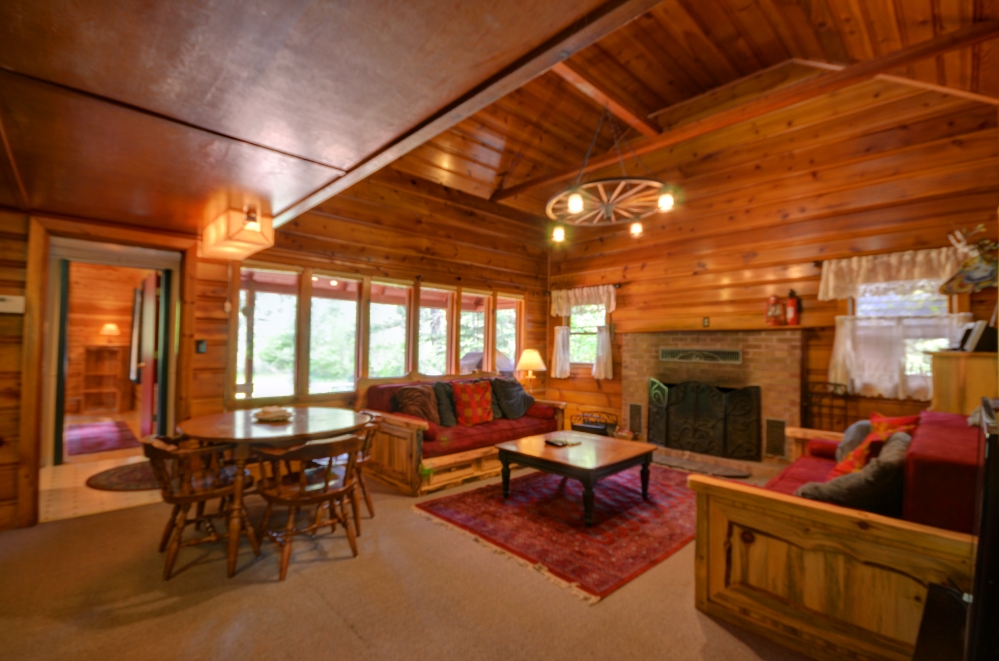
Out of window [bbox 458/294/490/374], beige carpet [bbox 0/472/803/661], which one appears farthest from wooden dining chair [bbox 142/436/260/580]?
window [bbox 458/294/490/374]

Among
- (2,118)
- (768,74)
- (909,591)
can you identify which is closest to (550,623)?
(909,591)

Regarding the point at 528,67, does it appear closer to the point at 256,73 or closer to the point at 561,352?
the point at 256,73

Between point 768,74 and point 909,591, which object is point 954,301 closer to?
point 768,74

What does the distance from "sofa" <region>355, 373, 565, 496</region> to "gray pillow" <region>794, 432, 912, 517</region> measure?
280 centimetres

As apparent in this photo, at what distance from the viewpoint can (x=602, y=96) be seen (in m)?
A: 4.62

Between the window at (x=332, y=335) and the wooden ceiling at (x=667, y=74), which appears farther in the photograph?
the window at (x=332, y=335)

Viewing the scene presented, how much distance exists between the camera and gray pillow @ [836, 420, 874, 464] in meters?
3.07

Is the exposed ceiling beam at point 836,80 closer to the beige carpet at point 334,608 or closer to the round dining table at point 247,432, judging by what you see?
the beige carpet at point 334,608

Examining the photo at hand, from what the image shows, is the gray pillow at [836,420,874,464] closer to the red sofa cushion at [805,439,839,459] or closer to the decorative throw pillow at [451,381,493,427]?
the red sofa cushion at [805,439,839,459]

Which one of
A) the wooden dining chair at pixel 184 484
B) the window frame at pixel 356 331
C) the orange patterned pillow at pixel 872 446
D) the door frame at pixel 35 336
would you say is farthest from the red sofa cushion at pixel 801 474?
the door frame at pixel 35 336

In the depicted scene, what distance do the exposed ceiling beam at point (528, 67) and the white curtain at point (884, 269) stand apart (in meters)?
4.55

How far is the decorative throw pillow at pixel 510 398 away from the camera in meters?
5.20

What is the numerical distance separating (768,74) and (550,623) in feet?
19.3

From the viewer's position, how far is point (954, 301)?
12.8 ft
